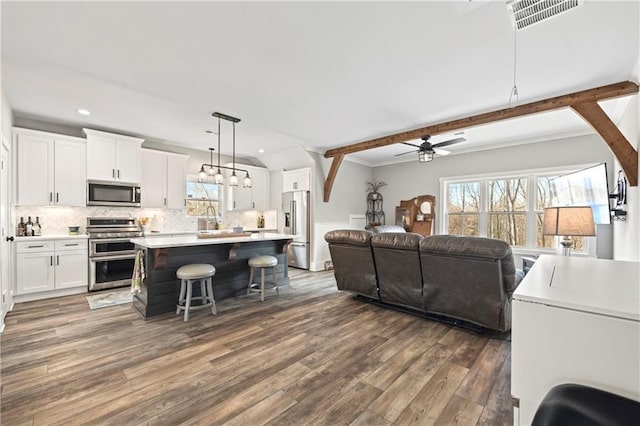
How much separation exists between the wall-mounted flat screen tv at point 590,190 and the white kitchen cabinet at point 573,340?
384 cm

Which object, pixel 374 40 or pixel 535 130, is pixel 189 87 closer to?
pixel 374 40

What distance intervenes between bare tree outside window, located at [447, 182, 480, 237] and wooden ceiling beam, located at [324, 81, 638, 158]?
8.13ft

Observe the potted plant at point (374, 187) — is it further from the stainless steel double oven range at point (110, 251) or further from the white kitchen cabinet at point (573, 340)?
the white kitchen cabinet at point (573, 340)

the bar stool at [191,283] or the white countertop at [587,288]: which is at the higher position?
the white countertop at [587,288]

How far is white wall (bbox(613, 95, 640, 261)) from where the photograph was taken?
119 inches

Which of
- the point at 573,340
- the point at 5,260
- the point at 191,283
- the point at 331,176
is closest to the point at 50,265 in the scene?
the point at 5,260

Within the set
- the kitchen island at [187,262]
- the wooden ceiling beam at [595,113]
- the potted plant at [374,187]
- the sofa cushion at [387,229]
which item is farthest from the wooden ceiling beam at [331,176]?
the wooden ceiling beam at [595,113]

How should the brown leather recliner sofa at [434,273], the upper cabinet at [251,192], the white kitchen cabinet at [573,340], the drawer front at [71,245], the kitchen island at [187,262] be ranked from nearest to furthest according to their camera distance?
the white kitchen cabinet at [573,340] < the brown leather recliner sofa at [434,273] < the kitchen island at [187,262] < the drawer front at [71,245] < the upper cabinet at [251,192]

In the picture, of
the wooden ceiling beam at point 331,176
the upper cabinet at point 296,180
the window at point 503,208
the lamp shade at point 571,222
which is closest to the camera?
the lamp shade at point 571,222

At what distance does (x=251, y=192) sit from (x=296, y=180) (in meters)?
1.27

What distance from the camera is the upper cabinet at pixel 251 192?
22.7ft

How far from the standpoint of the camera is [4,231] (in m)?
3.23

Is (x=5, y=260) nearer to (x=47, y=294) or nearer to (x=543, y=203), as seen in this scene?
(x=47, y=294)

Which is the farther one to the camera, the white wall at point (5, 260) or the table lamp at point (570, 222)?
the white wall at point (5, 260)
